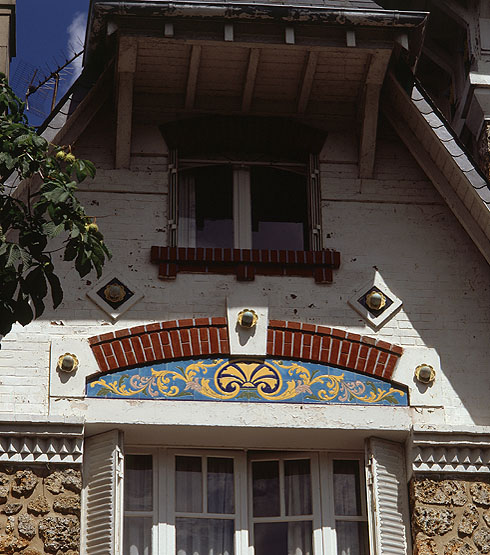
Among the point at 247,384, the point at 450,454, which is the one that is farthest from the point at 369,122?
the point at 450,454

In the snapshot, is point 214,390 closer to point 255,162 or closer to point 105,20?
point 255,162

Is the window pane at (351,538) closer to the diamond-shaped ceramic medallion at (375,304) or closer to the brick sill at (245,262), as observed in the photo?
the diamond-shaped ceramic medallion at (375,304)

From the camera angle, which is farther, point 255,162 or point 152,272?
point 255,162

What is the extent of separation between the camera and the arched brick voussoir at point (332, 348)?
416 inches

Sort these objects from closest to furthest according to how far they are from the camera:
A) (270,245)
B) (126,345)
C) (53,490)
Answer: (53,490) < (126,345) < (270,245)

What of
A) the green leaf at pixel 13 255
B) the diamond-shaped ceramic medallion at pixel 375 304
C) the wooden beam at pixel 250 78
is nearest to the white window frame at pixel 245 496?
the diamond-shaped ceramic medallion at pixel 375 304

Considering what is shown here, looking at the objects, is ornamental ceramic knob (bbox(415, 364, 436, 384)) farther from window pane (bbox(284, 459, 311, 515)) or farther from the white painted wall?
window pane (bbox(284, 459, 311, 515))

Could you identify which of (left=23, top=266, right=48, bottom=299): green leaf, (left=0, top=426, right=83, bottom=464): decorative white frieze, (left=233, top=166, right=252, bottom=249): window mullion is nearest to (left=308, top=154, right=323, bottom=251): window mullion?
(left=233, top=166, right=252, bottom=249): window mullion

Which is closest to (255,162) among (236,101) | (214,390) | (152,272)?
(236,101)

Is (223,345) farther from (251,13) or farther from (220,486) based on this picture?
(251,13)

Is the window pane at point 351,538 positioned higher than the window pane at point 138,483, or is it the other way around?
the window pane at point 138,483

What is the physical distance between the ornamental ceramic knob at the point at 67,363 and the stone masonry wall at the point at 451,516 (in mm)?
2762

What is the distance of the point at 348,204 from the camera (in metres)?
11.4

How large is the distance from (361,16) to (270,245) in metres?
2.07
